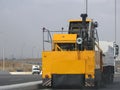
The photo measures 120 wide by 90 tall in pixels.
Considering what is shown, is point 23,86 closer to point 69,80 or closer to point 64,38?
point 69,80

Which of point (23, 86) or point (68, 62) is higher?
point (68, 62)

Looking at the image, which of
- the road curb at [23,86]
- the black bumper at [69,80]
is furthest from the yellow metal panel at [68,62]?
the road curb at [23,86]

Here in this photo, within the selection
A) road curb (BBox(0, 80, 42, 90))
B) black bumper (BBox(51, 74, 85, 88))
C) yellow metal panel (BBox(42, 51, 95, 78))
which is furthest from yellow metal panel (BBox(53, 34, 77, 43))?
road curb (BBox(0, 80, 42, 90))

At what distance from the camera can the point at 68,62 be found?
26344 mm

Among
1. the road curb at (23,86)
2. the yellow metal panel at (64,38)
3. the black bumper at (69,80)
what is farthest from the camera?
the yellow metal panel at (64,38)

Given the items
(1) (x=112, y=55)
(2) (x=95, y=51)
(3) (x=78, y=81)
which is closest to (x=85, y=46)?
(2) (x=95, y=51)

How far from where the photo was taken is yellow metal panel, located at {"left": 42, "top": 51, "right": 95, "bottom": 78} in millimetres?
26062

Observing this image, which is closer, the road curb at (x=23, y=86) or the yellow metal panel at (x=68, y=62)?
the road curb at (x=23, y=86)

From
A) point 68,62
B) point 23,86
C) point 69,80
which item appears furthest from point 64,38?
point 23,86

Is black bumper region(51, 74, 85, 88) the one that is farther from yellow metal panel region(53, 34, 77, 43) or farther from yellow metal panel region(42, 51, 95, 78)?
yellow metal panel region(53, 34, 77, 43)

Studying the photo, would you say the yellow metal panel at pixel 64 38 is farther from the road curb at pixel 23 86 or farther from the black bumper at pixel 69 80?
the road curb at pixel 23 86

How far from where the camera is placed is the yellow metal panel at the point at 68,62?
26.1m

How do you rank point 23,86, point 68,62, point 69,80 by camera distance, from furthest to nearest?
point 68,62 < point 69,80 < point 23,86

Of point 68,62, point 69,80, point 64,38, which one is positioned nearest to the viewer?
point 69,80
